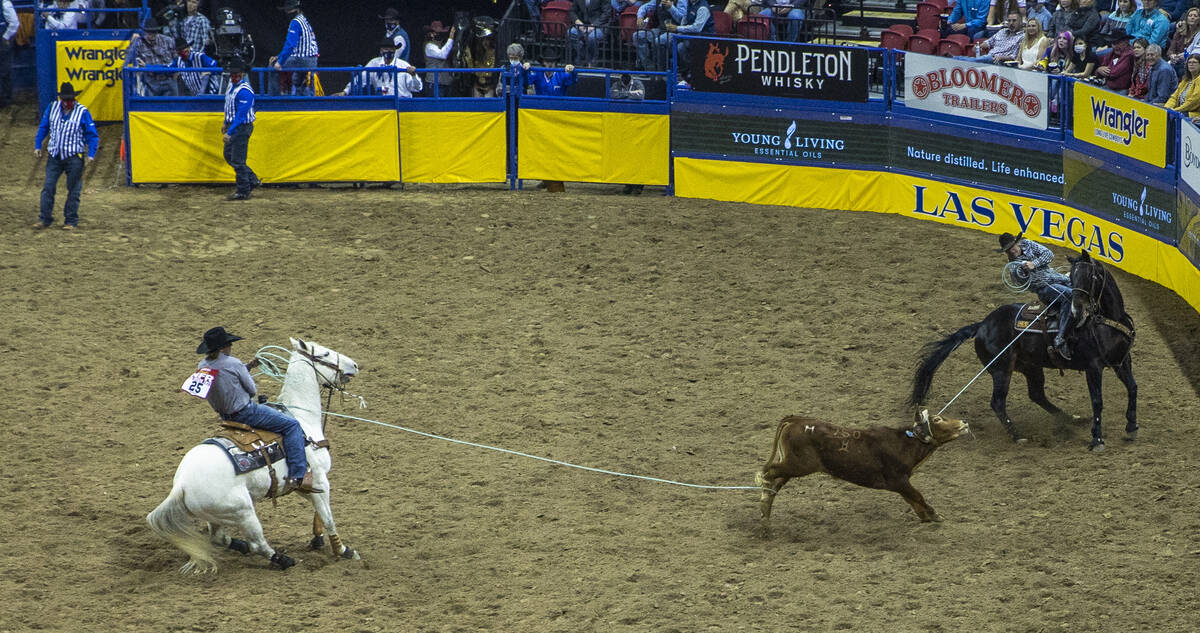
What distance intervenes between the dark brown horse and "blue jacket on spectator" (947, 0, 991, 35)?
9037 mm

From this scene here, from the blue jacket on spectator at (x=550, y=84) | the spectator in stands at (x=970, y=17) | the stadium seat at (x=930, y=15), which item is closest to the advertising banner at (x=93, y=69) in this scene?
the blue jacket on spectator at (x=550, y=84)

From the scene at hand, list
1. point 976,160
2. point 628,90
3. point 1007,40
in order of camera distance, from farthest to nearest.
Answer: point 628,90
point 1007,40
point 976,160

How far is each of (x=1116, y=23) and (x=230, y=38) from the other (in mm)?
13308

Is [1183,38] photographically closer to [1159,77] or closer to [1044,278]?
[1159,77]

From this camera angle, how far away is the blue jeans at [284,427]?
32.6ft

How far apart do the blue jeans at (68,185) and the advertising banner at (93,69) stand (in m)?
4.70

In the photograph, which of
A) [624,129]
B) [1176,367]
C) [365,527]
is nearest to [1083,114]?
[1176,367]

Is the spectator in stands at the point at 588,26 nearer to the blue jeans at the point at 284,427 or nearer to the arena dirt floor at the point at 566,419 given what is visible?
the arena dirt floor at the point at 566,419

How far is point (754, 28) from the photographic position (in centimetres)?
2083

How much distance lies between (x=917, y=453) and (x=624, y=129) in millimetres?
10588

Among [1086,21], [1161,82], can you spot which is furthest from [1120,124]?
[1086,21]

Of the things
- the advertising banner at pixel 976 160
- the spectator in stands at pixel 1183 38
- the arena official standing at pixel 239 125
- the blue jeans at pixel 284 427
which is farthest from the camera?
the arena official standing at pixel 239 125

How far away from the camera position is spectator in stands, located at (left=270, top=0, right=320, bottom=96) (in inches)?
818

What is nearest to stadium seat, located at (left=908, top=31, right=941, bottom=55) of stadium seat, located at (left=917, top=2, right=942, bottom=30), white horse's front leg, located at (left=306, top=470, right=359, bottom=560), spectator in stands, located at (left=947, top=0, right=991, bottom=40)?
spectator in stands, located at (left=947, top=0, right=991, bottom=40)
